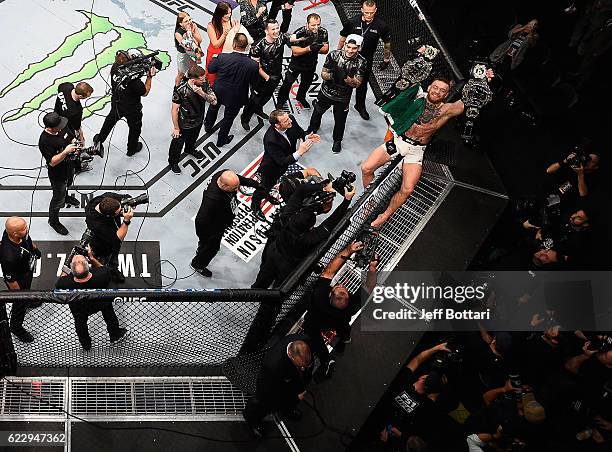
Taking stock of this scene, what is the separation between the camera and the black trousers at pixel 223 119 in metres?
9.84

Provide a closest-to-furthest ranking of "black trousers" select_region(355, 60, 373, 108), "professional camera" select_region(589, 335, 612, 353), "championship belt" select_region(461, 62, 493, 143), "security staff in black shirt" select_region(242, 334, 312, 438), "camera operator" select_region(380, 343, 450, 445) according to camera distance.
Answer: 1. "security staff in black shirt" select_region(242, 334, 312, 438)
2. "camera operator" select_region(380, 343, 450, 445)
3. "professional camera" select_region(589, 335, 612, 353)
4. "championship belt" select_region(461, 62, 493, 143)
5. "black trousers" select_region(355, 60, 373, 108)

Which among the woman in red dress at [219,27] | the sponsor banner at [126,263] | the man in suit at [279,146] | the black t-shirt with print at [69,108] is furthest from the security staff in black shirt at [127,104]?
the man in suit at [279,146]

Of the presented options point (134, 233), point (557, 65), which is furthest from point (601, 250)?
point (134, 233)

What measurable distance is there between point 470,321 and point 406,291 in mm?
743

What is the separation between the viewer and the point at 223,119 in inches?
395

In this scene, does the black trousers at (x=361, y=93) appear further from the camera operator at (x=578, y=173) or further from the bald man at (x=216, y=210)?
the bald man at (x=216, y=210)

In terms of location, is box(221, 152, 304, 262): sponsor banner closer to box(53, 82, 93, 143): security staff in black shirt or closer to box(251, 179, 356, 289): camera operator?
box(251, 179, 356, 289): camera operator

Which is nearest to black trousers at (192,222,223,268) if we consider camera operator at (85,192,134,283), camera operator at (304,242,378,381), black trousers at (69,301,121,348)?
camera operator at (85,192,134,283)

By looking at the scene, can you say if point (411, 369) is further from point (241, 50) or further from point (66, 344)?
point (241, 50)

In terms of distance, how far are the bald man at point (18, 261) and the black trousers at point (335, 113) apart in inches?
162

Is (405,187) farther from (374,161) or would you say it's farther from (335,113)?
(335,113)

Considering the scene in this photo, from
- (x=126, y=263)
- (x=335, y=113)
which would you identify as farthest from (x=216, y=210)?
(x=335, y=113)

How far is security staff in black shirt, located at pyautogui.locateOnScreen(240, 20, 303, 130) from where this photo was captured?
9.72 m

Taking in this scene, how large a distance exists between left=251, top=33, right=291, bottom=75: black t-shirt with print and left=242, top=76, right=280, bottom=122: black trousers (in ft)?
0.76
